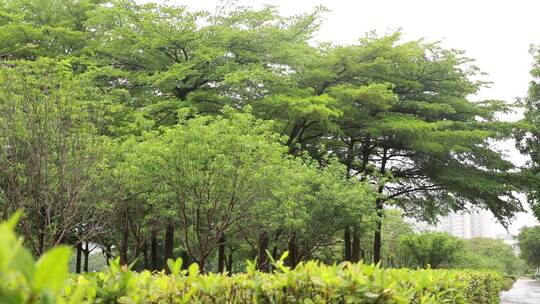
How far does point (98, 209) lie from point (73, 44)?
1057 cm

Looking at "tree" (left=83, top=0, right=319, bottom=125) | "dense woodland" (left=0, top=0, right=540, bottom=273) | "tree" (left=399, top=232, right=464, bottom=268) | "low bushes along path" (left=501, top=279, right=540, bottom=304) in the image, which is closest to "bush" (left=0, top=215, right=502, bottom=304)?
"dense woodland" (left=0, top=0, right=540, bottom=273)

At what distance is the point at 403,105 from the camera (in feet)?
71.9

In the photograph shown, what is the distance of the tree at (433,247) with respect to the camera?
108 feet

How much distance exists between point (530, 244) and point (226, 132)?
225 feet

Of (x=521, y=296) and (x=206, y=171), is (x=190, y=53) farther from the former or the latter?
(x=521, y=296)

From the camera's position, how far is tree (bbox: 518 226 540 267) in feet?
220

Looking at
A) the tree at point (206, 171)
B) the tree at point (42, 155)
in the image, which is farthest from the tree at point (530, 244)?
the tree at point (42, 155)

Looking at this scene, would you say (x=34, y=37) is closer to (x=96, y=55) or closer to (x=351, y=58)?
(x=96, y=55)

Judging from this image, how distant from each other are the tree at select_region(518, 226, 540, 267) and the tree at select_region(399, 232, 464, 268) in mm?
38873

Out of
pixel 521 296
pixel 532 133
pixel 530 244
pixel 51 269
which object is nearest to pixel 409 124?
pixel 532 133

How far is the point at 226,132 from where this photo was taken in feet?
36.1

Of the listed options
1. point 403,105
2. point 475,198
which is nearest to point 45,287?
point 403,105

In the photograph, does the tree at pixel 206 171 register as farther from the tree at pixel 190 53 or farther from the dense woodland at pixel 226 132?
the tree at pixel 190 53

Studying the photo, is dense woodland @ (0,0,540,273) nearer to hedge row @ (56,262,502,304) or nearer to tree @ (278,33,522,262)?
tree @ (278,33,522,262)
